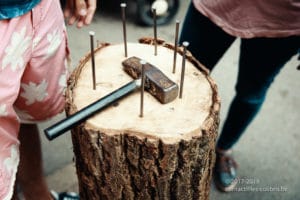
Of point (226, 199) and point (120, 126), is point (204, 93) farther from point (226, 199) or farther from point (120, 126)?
point (226, 199)

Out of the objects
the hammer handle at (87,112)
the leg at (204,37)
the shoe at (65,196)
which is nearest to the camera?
the hammer handle at (87,112)

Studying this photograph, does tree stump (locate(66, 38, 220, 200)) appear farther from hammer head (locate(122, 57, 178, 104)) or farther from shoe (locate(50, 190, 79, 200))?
shoe (locate(50, 190, 79, 200))

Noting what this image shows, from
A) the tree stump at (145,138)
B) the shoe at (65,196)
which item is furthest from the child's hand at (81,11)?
the shoe at (65,196)

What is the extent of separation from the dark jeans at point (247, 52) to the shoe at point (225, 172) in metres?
0.31

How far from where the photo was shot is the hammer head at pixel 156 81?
1.04 metres

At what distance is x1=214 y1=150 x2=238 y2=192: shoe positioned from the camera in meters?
1.82

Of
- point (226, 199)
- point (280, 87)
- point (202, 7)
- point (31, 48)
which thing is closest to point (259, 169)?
point (226, 199)

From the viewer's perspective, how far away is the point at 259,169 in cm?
192

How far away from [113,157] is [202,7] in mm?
618

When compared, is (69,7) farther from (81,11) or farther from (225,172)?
(225,172)

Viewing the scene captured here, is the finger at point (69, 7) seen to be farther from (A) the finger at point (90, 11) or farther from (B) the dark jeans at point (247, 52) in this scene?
(B) the dark jeans at point (247, 52)

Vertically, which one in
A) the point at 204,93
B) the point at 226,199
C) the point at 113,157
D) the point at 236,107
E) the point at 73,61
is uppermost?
the point at 204,93

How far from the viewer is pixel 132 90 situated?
3.49 ft

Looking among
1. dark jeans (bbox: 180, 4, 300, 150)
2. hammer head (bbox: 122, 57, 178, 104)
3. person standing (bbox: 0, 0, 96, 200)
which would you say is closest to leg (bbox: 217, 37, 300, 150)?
dark jeans (bbox: 180, 4, 300, 150)
